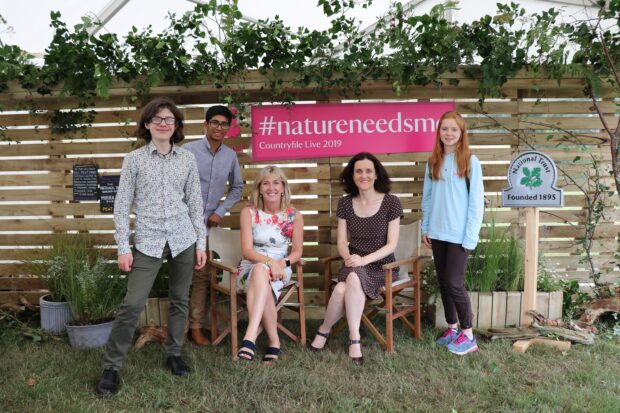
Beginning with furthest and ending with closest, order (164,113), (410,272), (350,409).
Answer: (410,272), (164,113), (350,409)

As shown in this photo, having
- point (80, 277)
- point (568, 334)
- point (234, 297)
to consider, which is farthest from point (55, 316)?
point (568, 334)

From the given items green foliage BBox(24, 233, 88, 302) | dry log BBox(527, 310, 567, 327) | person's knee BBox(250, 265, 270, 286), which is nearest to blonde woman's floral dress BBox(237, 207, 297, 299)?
person's knee BBox(250, 265, 270, 286)

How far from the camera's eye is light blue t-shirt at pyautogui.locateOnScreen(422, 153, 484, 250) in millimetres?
3584

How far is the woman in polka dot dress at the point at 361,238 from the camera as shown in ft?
12.0

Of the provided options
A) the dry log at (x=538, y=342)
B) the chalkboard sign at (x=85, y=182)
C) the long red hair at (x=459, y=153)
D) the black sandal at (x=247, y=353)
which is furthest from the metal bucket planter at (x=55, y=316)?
the dry log at (x=538, y=342)

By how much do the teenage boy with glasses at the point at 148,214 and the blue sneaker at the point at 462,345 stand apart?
6.63 ft

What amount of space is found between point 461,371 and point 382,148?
2055 millimetres

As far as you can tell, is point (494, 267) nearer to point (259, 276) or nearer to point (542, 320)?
point (542, 320)

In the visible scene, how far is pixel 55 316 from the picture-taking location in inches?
163

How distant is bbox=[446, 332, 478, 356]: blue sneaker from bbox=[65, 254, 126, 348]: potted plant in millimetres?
2637

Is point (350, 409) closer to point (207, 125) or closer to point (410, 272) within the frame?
point (410, 272)

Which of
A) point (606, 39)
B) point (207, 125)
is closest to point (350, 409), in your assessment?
point (207, 125)

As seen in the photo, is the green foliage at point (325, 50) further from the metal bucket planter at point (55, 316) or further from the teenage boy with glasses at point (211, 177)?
the metal bucket planter at point (55, 316)

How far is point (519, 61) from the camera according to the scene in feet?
Answer: 13.6
